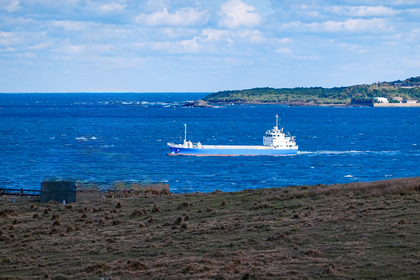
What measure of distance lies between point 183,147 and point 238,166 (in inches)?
676

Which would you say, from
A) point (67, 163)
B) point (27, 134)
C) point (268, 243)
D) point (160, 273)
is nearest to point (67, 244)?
point (160, 273)

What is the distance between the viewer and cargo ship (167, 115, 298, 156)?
93.1 meters

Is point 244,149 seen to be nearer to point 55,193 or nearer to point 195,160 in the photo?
point 195,160

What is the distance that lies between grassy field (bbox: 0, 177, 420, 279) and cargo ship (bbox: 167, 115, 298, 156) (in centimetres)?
5990

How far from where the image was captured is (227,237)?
20875 mm

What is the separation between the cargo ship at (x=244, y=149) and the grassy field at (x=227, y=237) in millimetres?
59903

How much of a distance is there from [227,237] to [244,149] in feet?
241

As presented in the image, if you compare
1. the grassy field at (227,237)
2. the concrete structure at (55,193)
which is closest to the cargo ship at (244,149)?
the concrete structure at (55,193)

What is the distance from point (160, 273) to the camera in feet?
52.5

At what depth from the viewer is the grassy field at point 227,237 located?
15.8 meters

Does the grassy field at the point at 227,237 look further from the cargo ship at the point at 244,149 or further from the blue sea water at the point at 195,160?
the cargo ship at the point at 244,149

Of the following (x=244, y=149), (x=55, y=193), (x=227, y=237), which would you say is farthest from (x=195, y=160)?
(x=227, y=237)

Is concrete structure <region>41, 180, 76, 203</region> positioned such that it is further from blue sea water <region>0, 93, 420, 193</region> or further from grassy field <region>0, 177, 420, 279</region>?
blue sea water <region>0, 93, 420, 193</region>

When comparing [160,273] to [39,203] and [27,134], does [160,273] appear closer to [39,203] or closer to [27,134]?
[39,203]
